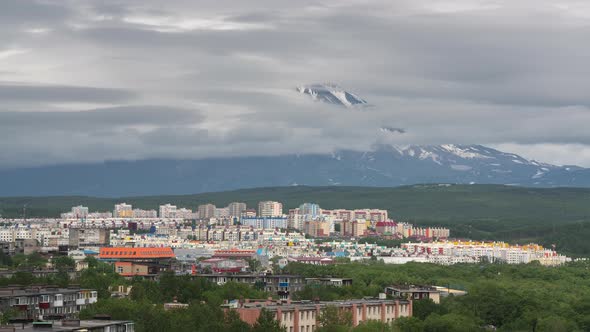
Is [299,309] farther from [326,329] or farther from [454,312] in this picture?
[454,312]

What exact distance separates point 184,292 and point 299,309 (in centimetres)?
2002

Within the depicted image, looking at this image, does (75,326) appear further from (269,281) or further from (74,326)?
(269,281)

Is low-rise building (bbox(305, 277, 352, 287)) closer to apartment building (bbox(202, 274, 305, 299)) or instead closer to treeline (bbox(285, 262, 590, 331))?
apartment building (bbox(202, 274, 305, 299))

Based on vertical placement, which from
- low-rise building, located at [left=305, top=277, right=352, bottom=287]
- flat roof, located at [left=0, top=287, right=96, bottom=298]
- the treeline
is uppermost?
low-rise building, located at [left=305, top=277, right=352, bottom=287]

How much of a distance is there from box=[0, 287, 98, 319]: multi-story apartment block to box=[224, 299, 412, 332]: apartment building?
7.47 meters

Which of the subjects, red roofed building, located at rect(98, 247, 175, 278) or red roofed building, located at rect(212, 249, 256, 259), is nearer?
red roofed building, located at rect(98, 247, 175, 278)

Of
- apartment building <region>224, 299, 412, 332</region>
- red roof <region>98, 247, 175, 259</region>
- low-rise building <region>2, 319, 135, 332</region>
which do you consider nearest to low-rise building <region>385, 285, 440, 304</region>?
apartment building <region>224, 299, 412, 332</region>

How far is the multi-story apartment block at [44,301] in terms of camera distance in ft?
210

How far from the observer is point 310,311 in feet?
222

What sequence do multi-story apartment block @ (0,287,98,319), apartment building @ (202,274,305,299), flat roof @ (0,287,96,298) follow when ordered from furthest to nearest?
apartment building @ (202,274,305,299) → flat roof @ (0,287,96,298) → multi-story apartment block @ (0,287,98,319)

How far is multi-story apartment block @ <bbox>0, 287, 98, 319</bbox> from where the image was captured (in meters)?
63.9

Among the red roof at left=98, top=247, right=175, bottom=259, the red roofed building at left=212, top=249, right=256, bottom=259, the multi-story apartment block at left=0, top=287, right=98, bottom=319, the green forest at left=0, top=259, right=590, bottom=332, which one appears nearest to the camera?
the green forest at left=0, top=259, right=590, bottom=332

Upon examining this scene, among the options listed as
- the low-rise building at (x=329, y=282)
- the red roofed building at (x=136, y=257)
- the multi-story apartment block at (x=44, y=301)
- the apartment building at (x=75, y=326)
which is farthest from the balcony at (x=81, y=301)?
the red roofed building at (x=136, y=257)

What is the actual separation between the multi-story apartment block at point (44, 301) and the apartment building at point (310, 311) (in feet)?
24.5
